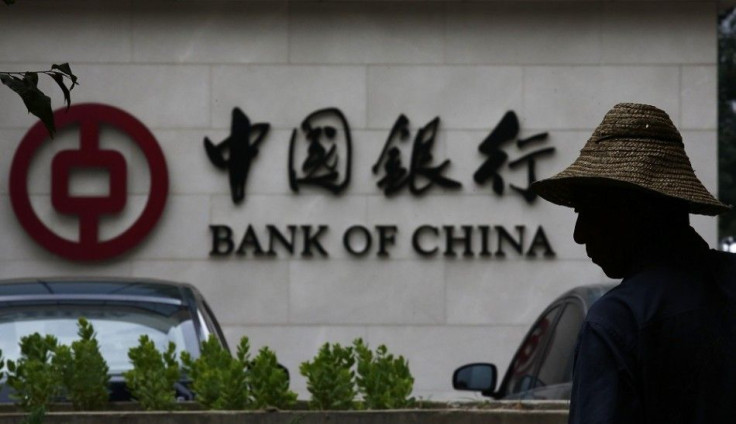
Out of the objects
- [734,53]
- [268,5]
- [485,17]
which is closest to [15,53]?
[268,5]

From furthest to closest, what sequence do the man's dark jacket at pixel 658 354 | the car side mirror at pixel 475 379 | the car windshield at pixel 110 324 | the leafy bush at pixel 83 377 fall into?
the car side mirror at pixel 475 379, the car windshield at pixel 110 324, the leafy bush at pixel 83 377, the man's dark jacket at pixel 658 354

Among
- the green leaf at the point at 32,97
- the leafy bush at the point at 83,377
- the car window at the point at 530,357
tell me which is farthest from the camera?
the car window at the point at 530,357

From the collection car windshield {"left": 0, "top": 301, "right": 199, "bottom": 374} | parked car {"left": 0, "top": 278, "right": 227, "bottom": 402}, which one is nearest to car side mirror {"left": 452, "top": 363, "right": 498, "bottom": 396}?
parked car {"left": 0, "top": 278, "right": 227, "bottom": 402}

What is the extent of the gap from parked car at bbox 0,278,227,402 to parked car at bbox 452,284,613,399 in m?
1.66

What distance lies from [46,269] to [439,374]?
4275mm

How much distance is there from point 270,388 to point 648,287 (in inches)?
127

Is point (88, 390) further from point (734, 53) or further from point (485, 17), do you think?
point (734, 53)

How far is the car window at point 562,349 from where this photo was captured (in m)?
7.85

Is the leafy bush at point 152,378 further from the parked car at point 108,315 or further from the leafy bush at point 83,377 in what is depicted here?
the parked car at point 108,315

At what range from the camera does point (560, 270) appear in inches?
655

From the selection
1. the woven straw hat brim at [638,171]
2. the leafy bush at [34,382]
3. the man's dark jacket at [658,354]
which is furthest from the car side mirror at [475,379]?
the man's dark jacket at [658,354]

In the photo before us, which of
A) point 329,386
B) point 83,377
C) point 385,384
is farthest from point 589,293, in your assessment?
point 83,377

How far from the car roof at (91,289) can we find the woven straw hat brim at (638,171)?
5.09 m

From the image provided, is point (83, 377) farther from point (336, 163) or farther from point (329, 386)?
point (336, 163)
